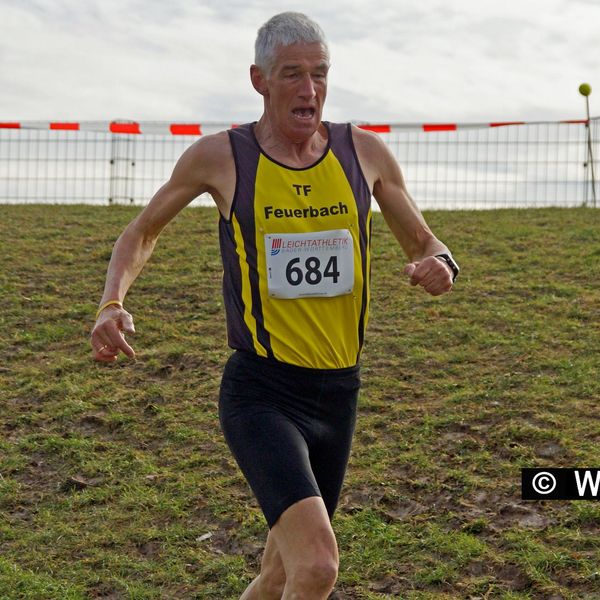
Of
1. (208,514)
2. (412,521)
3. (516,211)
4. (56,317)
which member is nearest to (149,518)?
(208,514)

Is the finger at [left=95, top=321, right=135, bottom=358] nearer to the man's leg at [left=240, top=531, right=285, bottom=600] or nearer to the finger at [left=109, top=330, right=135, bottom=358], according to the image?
the finger at [left=109, top=330, right=135, bottom=358]

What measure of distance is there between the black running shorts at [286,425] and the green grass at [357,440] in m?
2.02

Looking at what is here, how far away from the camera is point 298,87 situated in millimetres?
3934

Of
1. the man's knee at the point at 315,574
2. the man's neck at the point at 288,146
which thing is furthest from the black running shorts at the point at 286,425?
the man's neck at the point at 288,146

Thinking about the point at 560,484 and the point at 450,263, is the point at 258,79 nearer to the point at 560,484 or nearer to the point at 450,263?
the point at 450,263

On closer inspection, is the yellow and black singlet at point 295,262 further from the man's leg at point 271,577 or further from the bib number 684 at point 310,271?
the man's leg at point 271,577

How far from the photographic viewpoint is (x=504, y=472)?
690 centimetres

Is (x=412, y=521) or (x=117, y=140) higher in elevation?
(x=117, y=140)

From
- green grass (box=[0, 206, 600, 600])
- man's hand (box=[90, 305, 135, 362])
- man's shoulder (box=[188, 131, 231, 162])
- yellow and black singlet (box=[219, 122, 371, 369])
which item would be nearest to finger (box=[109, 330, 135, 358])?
man's hand (box=[90, 305, 135, 362])

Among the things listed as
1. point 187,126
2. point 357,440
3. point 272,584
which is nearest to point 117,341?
point 272,584

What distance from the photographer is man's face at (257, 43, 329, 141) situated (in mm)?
3922

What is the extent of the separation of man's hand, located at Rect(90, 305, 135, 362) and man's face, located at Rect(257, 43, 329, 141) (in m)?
0.91

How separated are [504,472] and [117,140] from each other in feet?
35.8

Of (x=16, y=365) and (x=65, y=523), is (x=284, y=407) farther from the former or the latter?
(x=16, y=365)
